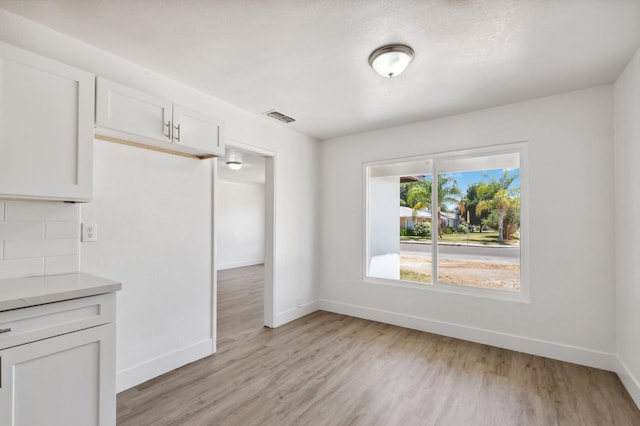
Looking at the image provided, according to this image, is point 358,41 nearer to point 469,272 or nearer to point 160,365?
point 469,272

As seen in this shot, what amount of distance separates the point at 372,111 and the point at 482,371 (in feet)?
9.04

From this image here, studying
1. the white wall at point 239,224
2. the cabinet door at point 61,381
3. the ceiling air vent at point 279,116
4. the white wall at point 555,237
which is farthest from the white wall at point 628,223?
the white wall at point 239,224

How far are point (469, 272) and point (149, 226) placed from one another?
332 centimetres

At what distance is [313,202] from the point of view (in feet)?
14.5

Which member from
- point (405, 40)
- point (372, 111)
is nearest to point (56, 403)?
point (405, 40)

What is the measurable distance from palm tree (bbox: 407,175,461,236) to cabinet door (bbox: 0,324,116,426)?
3.31m

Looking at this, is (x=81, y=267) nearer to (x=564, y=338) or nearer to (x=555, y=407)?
(x=555, y=407)

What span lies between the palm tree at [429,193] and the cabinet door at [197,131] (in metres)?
2.40

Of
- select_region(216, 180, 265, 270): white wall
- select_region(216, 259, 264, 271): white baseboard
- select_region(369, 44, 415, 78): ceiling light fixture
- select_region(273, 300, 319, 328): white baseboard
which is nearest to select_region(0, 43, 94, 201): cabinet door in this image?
select_region(369, 44, 415, 78): ceiling light fixture

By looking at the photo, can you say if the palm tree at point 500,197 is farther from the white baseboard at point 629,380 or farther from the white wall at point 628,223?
the white baseboard at point 629,380

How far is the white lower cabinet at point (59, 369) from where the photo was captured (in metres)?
1.30

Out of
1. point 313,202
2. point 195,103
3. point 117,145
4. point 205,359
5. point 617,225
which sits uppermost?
point 195,103

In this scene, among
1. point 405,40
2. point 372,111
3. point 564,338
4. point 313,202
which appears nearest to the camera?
point 405,40

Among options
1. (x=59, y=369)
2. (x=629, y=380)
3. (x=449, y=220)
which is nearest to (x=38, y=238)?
(x=59, y=369)
